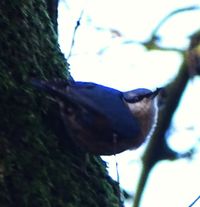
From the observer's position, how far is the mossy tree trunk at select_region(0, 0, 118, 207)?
1720 millimetres

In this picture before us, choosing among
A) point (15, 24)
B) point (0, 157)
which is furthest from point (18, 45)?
point (0, 157)

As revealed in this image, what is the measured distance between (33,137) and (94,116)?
0.26m

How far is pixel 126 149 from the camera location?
2.26 metres

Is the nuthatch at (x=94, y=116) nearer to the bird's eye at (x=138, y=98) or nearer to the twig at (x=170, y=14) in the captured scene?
the bird's eye at (x=138, y=98)

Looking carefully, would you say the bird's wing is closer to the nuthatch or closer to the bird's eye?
the nuthatch

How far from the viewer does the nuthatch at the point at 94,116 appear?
6.63ft

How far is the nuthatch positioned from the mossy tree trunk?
48mm

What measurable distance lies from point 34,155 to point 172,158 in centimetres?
177

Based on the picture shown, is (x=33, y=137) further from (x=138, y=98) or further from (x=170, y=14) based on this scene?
(x=170, y=14)

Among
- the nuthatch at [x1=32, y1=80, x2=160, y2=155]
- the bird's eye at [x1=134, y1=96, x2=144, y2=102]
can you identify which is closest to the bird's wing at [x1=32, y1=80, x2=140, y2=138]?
the nuthatch at [x1=32, y1=80, x2=160, y2=155]

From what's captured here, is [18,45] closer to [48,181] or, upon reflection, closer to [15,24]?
[15,24]

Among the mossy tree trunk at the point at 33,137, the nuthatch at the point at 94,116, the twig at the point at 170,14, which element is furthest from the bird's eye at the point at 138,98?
the twig at the point at 170,14

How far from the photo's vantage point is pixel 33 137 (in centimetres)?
185

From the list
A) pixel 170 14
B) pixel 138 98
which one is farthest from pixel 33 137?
pixel 170 14
